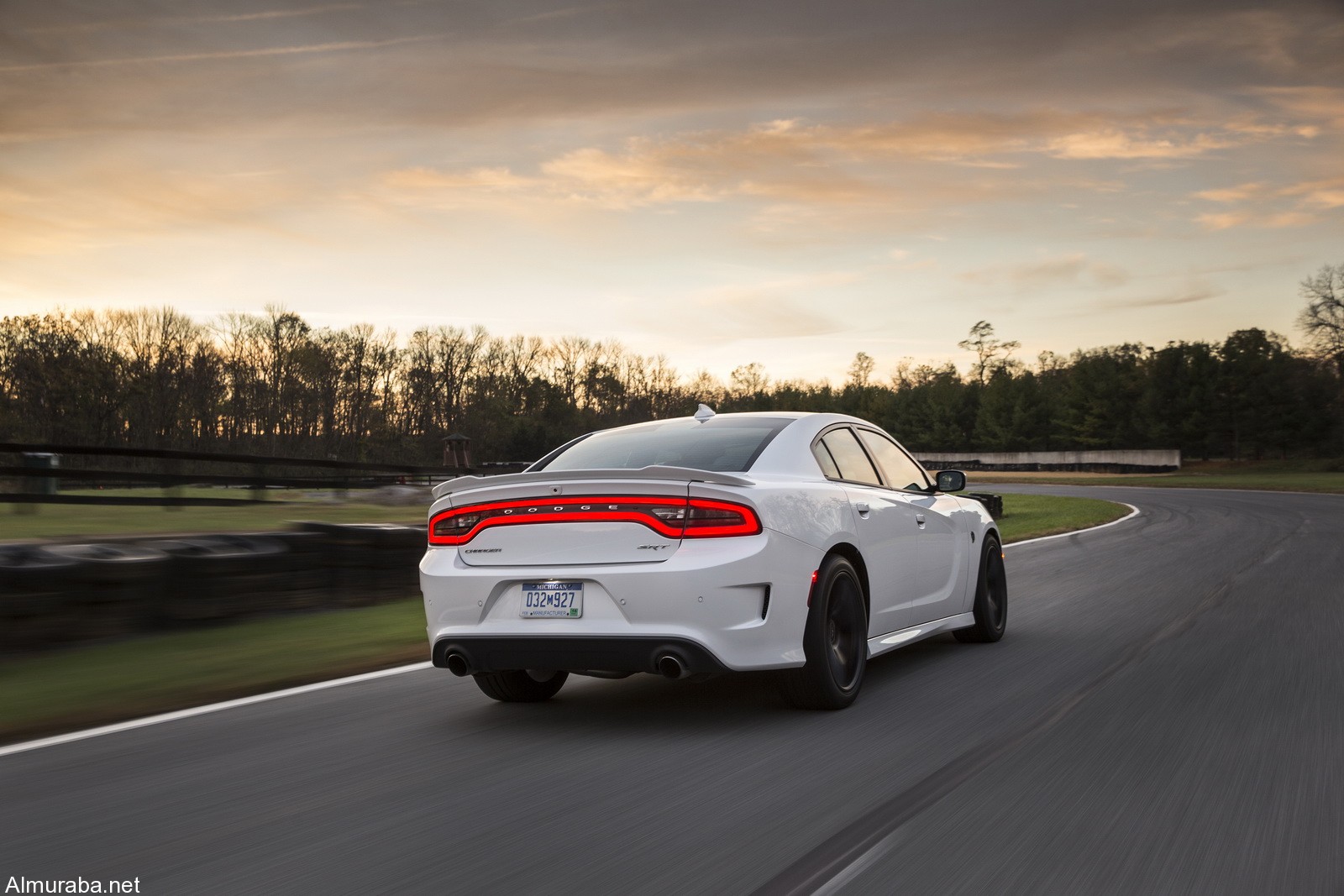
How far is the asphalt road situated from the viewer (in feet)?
12.0

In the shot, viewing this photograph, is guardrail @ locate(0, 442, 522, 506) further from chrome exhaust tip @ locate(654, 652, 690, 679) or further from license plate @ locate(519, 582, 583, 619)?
chrome exhaust tip @ locate(654, 652, 690, 679)

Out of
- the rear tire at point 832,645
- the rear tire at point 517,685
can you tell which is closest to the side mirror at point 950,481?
the rear tire at point 832,645

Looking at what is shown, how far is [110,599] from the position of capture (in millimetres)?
8383

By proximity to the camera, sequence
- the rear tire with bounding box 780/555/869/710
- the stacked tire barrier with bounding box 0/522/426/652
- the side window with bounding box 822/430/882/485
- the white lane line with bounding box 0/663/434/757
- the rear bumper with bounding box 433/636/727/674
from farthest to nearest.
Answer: the stacked tire barrier with bounding box 0/522/426/652, the side window with bounding box 822/430/882/485, the rear tire with bounding box 780/555/869/710, the white lane line with bounding box 0/663/434/757, the rear bumper with bounding box 433/636/727/674

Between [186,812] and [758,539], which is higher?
[758,539]

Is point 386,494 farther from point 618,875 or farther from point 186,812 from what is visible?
point 618,875

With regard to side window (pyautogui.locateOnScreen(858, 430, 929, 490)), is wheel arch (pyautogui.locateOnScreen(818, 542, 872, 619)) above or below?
below

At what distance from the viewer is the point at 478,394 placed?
102250mm

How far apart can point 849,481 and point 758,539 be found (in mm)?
1433

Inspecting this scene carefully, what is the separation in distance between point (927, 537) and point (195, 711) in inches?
175

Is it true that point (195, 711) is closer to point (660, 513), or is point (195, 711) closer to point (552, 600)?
point (552, 600)

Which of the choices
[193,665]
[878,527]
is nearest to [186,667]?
[193,665]

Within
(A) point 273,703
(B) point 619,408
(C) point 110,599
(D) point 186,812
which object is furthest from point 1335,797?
(B) point 619,408

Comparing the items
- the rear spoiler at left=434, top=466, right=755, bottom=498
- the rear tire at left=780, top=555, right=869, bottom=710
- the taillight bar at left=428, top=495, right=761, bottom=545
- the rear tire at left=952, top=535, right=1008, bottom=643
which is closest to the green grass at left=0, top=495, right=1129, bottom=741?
the rear spoiler at left=434, top=466, right=755, bottom=498
